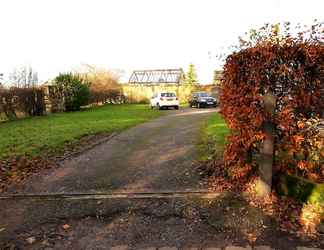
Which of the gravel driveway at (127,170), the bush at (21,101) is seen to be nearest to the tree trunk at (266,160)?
the gravel driveway at (127,170)

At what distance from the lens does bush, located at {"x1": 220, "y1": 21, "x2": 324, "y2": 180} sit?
4.62 metres

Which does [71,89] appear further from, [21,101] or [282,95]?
[282,95]

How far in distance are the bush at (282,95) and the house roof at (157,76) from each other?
161 feet

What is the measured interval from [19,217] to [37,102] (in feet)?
67.4

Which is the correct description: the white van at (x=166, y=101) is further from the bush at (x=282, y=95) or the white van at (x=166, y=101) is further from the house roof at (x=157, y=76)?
the house roof at (x=157, y=76)

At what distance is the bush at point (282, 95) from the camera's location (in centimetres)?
462

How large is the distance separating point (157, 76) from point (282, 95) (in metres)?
53.5

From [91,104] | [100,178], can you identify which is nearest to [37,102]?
[91,104]

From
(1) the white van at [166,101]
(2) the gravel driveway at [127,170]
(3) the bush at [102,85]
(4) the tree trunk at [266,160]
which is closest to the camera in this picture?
(4) the tree trunk at [266,160]

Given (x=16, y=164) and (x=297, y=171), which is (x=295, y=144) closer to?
(x=297, y=171)

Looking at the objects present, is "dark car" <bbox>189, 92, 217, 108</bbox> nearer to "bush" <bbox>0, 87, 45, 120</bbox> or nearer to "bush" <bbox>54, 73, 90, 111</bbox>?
"bush" <bbox>54, 73, 90, 111</bbox>

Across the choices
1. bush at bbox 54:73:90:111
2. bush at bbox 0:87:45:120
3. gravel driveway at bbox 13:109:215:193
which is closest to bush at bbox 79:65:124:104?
bush at bbox 54:73:90:111

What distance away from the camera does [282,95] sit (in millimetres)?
4871

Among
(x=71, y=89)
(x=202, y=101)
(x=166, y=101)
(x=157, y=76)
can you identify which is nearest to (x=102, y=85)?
(x=71, y=89)
